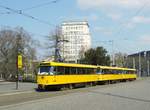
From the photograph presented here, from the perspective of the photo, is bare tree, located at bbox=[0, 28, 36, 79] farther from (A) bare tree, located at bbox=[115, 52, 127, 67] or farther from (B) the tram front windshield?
(A) bare tree, located at bbox=[115, 52, 127, 67]

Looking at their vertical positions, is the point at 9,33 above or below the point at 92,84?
above

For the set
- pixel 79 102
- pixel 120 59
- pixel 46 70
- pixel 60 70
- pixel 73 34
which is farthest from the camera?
pixel 120 59

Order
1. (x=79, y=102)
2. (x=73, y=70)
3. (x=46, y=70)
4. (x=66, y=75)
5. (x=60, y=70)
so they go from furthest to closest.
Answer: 1. (x=73, y=70)
2. (x=66, y=75)
3. (x=60, y=70)
4. (x=46, y=70)
5. (x=79, y=102)

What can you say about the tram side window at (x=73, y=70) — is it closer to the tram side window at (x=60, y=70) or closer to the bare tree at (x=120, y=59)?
the tram side window at (x=60, y=70)

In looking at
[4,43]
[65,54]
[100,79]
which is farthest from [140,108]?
[4,43]

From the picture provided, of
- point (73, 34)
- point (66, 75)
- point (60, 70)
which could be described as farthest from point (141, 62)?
point (60, 70)

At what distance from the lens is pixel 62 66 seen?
3956cm

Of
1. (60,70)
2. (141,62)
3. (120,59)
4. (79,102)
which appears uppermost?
(120,59)

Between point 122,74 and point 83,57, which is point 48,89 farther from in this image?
point 83,57

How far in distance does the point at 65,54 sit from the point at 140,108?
61073 millimetres

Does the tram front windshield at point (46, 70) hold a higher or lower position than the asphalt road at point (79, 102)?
higher

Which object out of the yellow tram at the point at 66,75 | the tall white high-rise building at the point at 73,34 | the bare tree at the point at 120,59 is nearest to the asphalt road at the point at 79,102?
the yellow tram at the point at 66,75

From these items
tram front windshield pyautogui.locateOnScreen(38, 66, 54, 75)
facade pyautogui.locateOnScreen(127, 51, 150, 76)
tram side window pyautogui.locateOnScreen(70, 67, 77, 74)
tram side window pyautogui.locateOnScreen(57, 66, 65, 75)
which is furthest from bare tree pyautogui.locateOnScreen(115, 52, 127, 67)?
tram front windshield pyautogui.locateOnScreen(38, 66, 54, 75)

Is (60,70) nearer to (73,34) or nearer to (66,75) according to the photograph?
(66,75)
